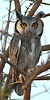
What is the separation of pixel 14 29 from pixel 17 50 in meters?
0.45

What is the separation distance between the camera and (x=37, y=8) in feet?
12.2

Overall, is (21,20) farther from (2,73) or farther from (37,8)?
(2,73)

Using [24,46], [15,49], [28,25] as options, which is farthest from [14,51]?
[28,25]

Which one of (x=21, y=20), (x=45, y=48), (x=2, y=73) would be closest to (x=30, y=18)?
(x=21, y=20)

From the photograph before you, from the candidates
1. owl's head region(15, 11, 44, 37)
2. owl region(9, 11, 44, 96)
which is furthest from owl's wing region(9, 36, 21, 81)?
owl's head region(15, 11, 44, 37)

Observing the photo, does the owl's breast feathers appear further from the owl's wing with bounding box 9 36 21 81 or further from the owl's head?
the owl's head

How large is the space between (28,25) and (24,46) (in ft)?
1.02

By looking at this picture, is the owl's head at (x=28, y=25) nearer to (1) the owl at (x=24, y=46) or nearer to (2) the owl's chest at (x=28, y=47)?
(1) the owl at (x=24, y=46)

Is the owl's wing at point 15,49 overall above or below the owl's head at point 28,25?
below

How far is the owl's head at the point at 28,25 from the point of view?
3549 mm

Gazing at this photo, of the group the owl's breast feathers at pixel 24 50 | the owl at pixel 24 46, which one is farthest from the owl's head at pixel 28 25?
the owl's breast feathers at pixel 24 50

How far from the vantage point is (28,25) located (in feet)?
11.7

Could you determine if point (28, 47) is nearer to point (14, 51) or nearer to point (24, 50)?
point (24, 50)

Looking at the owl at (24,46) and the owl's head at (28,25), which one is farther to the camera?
the owl's head at (28,25)
